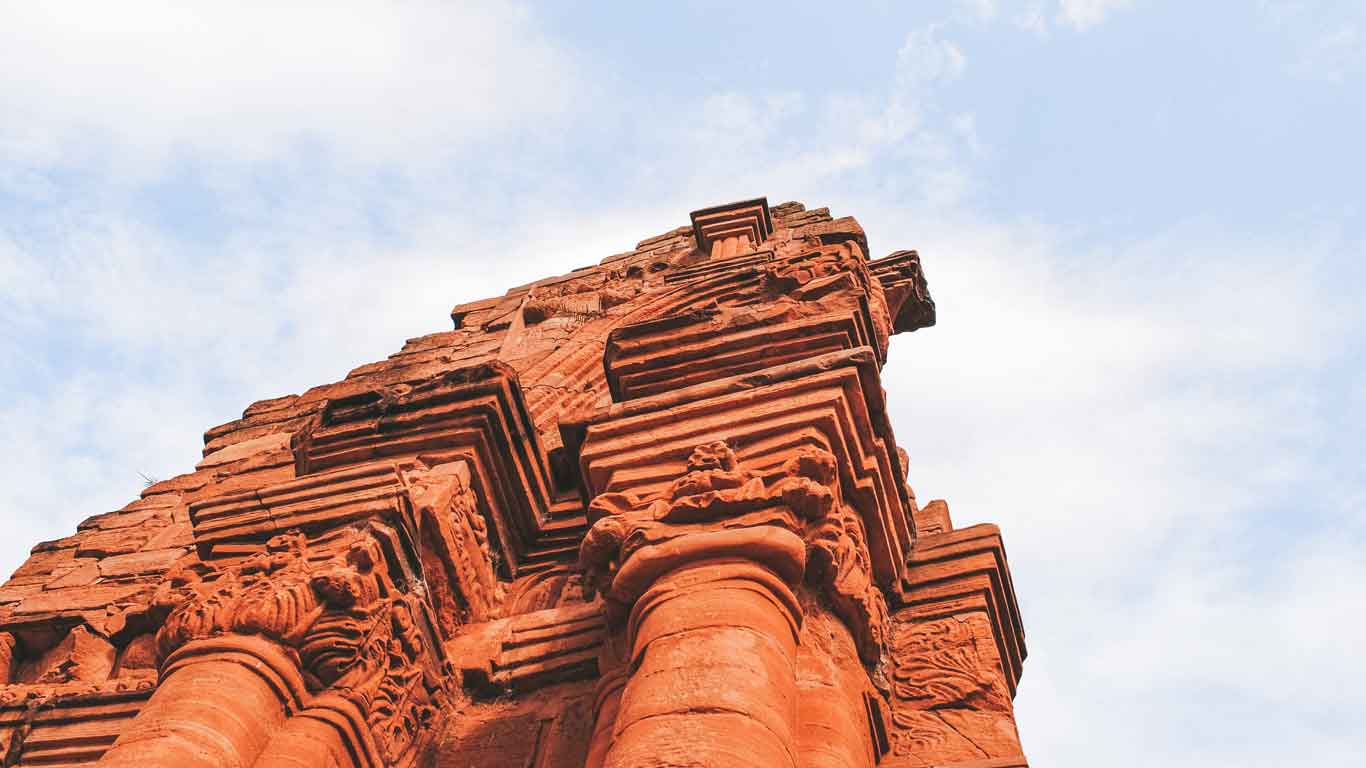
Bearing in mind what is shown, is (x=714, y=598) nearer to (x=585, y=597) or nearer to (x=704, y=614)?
(x=704, y=614)

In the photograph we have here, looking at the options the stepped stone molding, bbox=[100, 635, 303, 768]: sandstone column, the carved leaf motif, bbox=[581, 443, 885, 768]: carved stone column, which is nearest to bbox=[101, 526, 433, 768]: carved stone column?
bbox=[100, 635, 303, 768]: sandstone column

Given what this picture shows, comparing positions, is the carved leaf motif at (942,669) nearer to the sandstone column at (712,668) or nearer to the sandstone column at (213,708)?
the sandstone column at (712,668)

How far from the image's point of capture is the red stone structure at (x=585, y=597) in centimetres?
492

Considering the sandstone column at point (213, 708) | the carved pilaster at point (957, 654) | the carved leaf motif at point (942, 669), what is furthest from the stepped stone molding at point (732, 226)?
the sandstone column at point (213, 708)

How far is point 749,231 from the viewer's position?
1402cm

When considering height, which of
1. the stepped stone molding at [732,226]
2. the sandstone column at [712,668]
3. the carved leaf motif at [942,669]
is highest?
the stepped stone molding at [732,226]

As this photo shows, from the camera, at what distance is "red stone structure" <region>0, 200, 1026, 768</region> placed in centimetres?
492

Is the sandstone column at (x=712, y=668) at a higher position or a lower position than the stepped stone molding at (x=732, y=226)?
lower

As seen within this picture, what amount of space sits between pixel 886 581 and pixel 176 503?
584cm

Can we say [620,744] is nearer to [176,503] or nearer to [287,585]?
[287,585]

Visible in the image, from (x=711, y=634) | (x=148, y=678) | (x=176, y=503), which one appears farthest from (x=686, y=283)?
(x=711, y=634)

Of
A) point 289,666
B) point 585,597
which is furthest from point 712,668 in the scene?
point 289,666

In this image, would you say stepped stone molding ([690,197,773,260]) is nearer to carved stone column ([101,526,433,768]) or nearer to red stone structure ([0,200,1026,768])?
red stone structure ([0,200,1026,768])

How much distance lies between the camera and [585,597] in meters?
5.93
